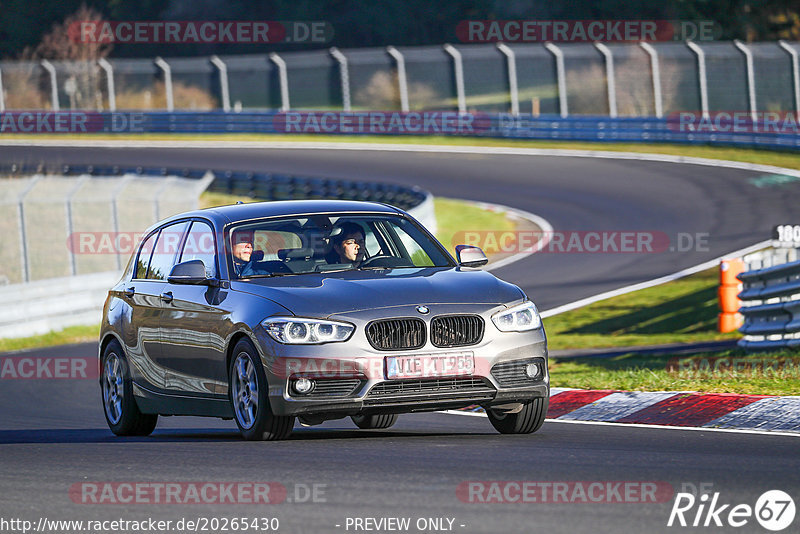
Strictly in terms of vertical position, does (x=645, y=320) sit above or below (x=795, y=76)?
below

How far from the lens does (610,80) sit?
45.5m

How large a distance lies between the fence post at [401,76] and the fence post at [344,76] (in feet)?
5.43

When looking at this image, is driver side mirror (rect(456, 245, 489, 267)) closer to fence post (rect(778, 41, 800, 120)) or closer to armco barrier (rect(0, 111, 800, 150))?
armco barrier (rect(0, 111, 800, 150))

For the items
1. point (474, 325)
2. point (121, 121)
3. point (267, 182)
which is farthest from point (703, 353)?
point (121, 121)

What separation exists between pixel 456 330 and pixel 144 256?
3454 millimetres

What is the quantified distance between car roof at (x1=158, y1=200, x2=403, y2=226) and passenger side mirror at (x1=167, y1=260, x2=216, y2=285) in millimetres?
474

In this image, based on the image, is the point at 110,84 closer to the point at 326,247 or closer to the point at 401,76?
the point at 401,76

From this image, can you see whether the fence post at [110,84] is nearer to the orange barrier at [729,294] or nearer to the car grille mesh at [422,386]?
the orange barrier at [729,294]

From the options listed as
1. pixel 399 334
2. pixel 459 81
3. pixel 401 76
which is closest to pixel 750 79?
pixel 459 81

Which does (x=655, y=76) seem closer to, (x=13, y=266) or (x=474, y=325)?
(x=13, y=266)

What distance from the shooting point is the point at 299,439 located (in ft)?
29.1

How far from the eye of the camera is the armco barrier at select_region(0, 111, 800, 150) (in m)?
39.8

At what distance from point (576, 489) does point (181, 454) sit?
278 centimetres

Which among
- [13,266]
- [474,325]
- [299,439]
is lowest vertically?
[13,266]
